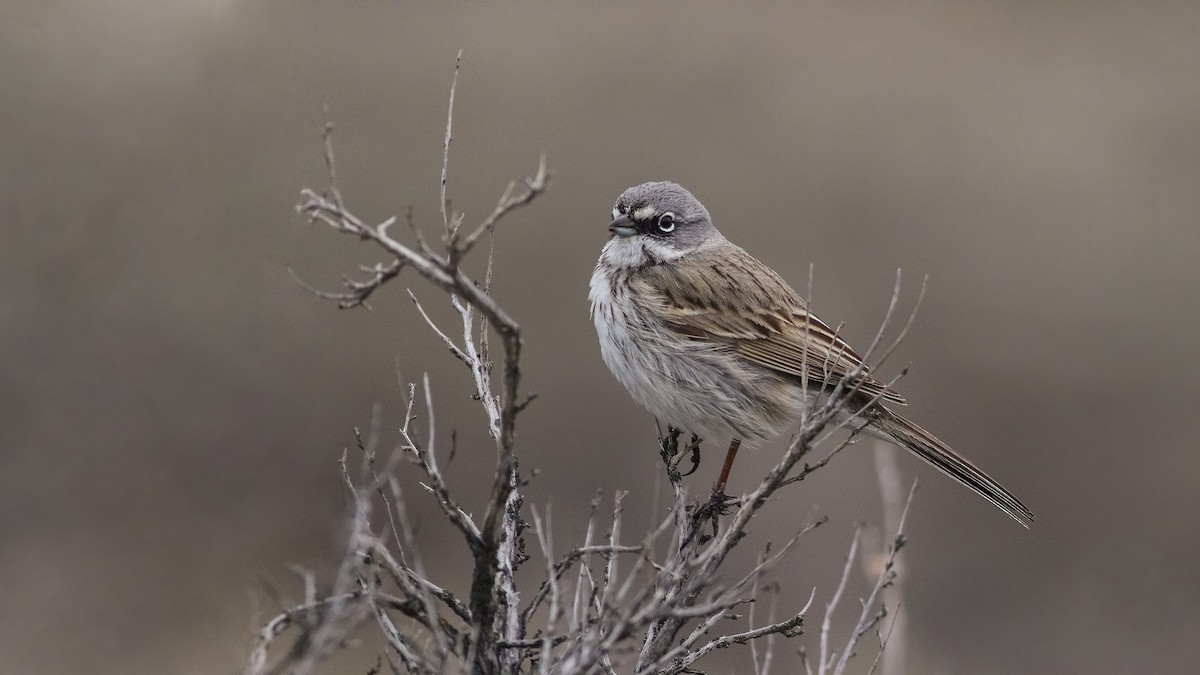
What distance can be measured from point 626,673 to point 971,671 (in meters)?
4.68

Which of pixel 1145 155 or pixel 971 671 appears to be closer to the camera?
pixel 971 671

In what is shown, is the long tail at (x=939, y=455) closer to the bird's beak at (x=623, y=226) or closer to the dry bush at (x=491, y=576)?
the dry bush at (x=491, y=576)

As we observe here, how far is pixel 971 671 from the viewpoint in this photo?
12.6m

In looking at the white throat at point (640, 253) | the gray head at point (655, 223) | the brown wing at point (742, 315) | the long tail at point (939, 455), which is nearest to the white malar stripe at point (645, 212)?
the gray head at point (655, 223)

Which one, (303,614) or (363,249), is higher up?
(363,249)

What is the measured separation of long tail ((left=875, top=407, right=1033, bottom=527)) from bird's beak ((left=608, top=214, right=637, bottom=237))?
1.76m

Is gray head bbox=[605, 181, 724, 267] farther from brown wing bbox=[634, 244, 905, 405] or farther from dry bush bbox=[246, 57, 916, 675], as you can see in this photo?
dry bush bbox=[246, 57, 916, 675]

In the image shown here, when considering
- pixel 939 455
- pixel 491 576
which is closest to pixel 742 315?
pixel 939 455

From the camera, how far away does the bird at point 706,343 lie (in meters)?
6.55

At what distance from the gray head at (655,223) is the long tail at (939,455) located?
1545 millimetres

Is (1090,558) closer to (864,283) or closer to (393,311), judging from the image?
(864,283)

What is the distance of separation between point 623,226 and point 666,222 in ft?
0.98

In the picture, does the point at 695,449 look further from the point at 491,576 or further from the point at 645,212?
the point at 491,576

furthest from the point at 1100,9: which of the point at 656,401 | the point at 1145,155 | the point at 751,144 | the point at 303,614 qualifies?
the point at 303,614
